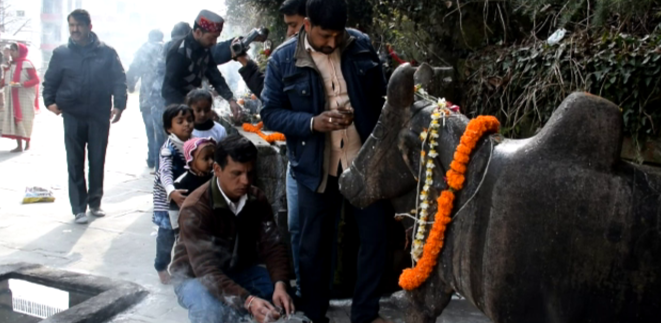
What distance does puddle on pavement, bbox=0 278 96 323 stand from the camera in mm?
4793

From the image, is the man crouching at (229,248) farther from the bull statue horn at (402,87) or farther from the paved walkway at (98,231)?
the bull statue horn at (402,87)

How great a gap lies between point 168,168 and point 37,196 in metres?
3.34

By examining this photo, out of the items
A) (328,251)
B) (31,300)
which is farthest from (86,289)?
(328,251)

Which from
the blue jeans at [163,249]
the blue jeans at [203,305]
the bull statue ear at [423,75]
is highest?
the bull statue ear at [423,75]

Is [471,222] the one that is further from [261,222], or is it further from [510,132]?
[510,132]

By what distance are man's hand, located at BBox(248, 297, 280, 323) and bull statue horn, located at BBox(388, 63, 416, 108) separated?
4.48 feet

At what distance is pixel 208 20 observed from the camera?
5.99m

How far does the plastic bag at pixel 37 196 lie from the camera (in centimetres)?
768

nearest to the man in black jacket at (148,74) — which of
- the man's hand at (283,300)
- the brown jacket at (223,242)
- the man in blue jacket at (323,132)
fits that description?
the brown jacket at (223,242)

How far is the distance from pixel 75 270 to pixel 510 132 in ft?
11.9

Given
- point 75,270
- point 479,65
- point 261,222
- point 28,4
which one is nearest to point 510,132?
point 479,65

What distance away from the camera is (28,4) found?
2778 centimetres

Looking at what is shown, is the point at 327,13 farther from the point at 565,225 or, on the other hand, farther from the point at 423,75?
the point at 565,225

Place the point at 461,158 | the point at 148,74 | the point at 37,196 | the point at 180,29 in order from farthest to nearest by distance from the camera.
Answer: the point at 148,74 → the point at 37,196 → the point at 180,29 → the point at 461,158
